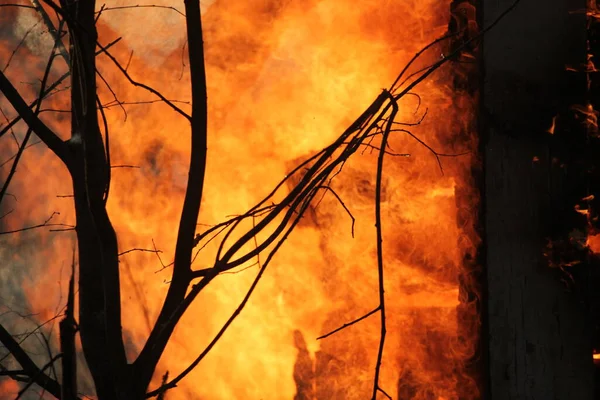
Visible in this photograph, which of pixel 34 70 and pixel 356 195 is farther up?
pixel 34 70

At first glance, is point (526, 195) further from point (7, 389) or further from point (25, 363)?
point (7, 389)

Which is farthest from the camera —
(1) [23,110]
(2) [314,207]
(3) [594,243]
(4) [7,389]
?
(4) [7,389]

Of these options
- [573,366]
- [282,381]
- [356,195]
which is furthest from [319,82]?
[573,366]

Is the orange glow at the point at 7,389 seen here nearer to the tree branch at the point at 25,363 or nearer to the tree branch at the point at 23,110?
the tree branch at the point at 25,363

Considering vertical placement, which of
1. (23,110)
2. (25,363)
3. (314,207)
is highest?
(314,207)

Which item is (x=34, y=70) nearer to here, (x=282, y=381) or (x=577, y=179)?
(x=282, y=381)

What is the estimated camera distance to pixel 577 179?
2.81 metres

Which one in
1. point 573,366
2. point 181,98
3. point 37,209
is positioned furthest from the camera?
point 37,209

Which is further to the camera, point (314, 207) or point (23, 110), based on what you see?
point (314, 207)

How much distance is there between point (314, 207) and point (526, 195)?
3.19ft

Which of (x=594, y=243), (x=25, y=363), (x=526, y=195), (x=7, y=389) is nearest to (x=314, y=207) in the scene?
(x=526, y=195)

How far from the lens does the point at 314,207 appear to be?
10.5ft

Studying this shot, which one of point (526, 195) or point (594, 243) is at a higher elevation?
point (526, 195)

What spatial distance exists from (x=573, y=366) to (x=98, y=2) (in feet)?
10.2
